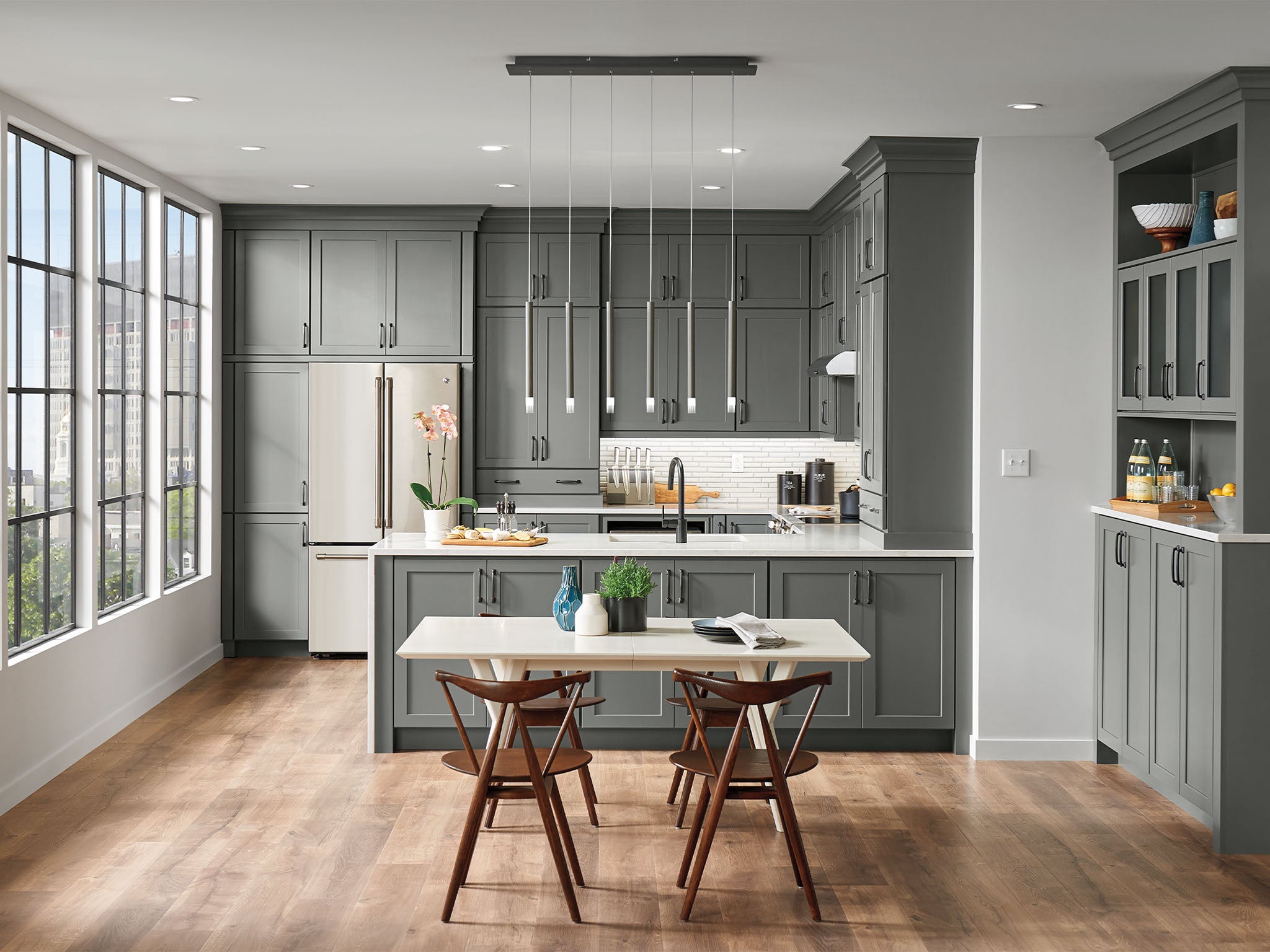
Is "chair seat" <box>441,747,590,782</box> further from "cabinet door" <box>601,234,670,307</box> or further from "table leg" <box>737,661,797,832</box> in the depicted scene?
"cabinet door" <box>601,234,670,307</box>

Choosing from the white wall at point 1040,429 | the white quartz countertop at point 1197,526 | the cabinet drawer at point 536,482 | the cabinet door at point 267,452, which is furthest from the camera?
the cabinet drawer at point 536,482

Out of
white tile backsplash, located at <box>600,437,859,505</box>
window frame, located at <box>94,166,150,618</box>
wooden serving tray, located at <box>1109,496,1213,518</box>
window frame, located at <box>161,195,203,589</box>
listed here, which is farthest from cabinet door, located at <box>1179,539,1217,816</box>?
window frame, located at <box>161,195,203,589</box>

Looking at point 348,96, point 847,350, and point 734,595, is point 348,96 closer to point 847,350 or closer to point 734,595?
point 734,595

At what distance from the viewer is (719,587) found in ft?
17.0

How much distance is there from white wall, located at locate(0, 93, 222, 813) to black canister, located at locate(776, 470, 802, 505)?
3.43 m

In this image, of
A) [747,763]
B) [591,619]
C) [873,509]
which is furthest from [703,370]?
[747,763]

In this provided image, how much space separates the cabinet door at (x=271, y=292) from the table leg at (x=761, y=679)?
4.09 m

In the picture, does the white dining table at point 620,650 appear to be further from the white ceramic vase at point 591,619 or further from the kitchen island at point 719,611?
the kitchen island at point 719,611

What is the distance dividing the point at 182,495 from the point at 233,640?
1.08 m

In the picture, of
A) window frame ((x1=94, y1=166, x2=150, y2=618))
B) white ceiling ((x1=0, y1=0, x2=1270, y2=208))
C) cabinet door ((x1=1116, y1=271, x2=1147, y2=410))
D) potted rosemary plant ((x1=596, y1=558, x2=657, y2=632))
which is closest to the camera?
white ceiling ((x1=0, y1=0, x2=1270, y2=208))

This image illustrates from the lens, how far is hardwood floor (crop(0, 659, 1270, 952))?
10.7ft

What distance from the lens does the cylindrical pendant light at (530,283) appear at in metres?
4.07

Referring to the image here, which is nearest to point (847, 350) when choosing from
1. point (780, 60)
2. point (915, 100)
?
point (915, 100)

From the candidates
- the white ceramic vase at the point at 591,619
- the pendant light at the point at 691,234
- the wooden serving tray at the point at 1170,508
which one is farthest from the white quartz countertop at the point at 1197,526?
the white ceramic vase at the point at 591,619
